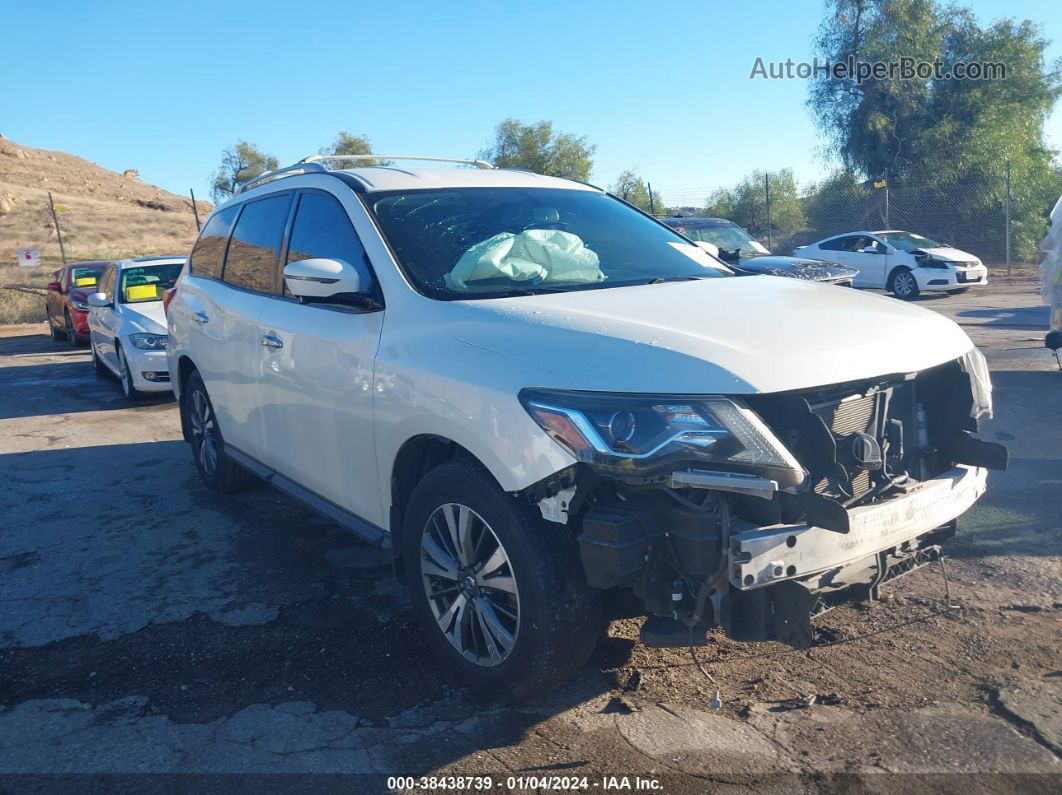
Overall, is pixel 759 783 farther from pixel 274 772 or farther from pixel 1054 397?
pixel 1054 397

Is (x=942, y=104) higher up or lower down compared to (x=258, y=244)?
higher up

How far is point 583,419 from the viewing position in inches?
109

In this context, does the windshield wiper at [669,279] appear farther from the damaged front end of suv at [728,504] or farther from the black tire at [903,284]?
the black tire at [903,284]

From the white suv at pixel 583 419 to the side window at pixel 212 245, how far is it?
1306 mm

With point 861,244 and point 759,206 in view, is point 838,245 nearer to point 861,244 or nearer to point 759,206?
point 861,244

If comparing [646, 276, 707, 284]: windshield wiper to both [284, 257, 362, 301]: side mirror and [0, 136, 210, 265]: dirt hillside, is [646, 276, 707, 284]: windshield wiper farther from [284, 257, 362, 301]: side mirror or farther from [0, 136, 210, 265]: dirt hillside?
[0, 136, 210, 265]: dirt hillside

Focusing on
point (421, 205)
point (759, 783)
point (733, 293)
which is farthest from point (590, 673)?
point (421, 205)

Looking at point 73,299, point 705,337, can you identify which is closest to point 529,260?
point 705,337

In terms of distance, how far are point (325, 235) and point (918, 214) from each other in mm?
23032

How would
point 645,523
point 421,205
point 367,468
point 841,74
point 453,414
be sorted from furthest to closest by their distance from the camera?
1. point 841,74
2. point 421,205
3. point 367,468
4. point 453,414
5. point 645,523

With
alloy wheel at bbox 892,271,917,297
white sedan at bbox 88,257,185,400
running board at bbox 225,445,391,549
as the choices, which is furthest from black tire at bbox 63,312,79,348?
alloy wheel at bbox 892,271,917,297

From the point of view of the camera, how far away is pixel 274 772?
116 inches

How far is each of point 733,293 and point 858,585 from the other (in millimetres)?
1268

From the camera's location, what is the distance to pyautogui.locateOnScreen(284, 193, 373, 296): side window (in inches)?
158
